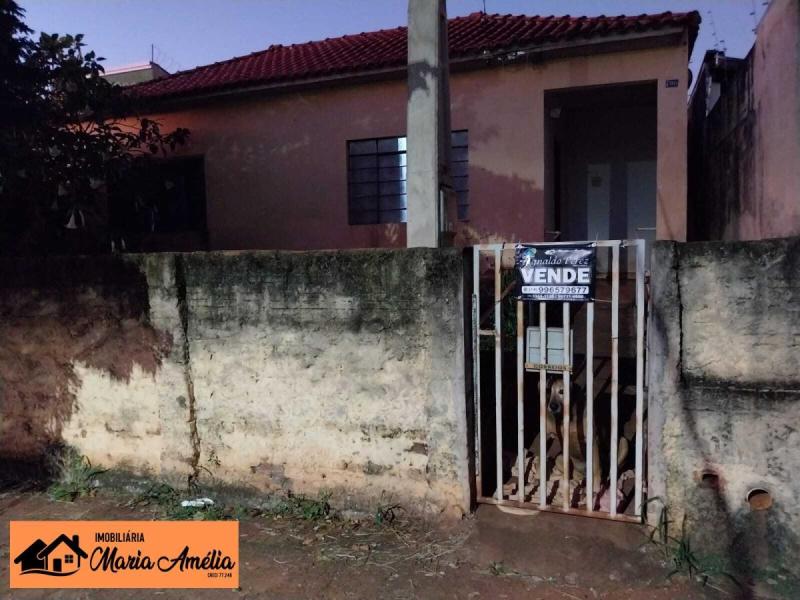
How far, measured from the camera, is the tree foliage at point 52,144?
18.8 ft

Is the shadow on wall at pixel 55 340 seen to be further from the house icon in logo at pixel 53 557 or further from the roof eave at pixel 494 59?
the roof eave at pixel 494 59

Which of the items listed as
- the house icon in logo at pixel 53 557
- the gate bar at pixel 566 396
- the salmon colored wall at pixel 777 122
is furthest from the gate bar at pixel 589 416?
the house icon in logo at pixel 53 557

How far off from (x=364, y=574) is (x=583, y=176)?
8.50 meters

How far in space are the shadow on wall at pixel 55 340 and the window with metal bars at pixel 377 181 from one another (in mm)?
4792

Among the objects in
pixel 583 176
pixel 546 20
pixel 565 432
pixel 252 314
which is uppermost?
pixel 546 20

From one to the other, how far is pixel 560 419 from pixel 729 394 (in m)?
1.10

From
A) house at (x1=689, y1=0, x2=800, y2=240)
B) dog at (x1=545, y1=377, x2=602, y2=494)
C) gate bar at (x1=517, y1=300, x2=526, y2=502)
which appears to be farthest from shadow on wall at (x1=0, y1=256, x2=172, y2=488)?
house at (x1=689, y1=0, x2=800, y2=240)

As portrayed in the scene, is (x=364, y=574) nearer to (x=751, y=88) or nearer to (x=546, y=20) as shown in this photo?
(x=751, y=88)

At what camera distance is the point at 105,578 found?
11.3ft

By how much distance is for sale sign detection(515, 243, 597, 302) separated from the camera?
3.38 meters

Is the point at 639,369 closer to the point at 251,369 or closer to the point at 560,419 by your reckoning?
the point at 560,419

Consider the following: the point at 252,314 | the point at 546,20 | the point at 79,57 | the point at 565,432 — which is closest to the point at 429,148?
the point at 252,314

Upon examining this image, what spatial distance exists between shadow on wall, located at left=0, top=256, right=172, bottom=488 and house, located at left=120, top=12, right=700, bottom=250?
12.0ft

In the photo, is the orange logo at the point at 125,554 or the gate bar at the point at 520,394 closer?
the orange logo at the point at 125,554
